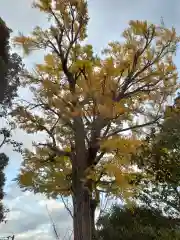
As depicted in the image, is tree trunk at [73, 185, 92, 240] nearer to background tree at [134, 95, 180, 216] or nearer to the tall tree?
the tall tree

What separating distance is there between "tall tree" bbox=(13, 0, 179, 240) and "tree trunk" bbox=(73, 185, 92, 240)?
17 mm

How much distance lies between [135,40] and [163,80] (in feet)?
3.98

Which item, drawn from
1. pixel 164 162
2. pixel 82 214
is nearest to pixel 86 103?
pixel 82 214

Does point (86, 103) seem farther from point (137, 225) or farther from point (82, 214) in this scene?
point (137, 225)

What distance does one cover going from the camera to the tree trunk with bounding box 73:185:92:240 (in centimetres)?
448

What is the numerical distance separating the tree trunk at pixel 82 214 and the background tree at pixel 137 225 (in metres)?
3.14

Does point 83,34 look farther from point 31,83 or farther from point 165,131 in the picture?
point 165,131

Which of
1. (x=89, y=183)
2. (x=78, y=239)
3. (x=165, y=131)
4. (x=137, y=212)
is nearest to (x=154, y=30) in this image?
(x=165, y=131)

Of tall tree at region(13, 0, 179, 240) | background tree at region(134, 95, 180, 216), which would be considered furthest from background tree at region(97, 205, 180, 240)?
tall tree at region(13, 0, 179, 240)

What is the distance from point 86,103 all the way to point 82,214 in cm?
211

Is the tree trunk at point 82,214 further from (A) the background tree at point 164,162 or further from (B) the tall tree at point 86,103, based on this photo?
(A) the background tree at point 164,162

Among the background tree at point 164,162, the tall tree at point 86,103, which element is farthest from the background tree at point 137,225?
the tall tree at point 86,103

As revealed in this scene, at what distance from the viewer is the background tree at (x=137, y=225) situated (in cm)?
859

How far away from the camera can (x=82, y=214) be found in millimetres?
4953
